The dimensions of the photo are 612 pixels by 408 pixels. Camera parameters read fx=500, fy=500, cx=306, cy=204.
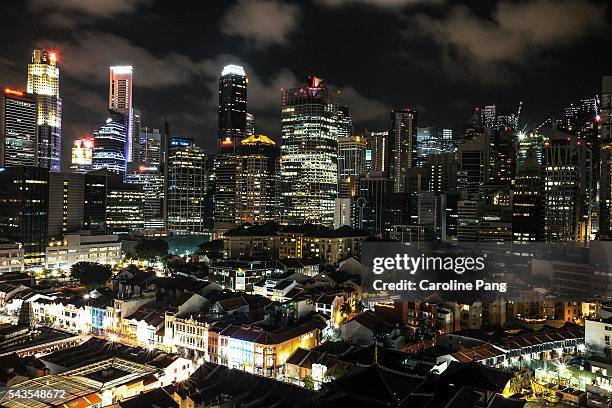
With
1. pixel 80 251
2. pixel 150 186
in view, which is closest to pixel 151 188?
pixel 150 186

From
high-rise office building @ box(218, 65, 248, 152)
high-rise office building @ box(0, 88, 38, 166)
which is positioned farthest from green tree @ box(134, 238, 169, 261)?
high-rise office building @ box(218, 65, 248, 152)

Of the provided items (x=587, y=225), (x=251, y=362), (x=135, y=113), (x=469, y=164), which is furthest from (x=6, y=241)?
(x=135, y=113)

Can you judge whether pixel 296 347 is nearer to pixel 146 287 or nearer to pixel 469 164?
pixel 146 287

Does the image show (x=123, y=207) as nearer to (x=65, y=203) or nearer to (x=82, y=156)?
(x=65, y=203)

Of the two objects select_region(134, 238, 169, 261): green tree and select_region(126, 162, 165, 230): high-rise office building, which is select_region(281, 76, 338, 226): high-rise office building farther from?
select_region(134, 238, 169, 261): green tree

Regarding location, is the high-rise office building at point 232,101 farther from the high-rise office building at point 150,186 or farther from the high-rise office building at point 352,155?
the high-rise office building at point 352,155

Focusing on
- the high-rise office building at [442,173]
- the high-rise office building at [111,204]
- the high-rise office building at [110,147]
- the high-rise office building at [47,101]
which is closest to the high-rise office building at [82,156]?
the high-rise office building at [110,147]
